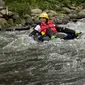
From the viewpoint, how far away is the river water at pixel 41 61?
731cm

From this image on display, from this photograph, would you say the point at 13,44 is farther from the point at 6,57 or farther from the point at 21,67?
the point at 21,67

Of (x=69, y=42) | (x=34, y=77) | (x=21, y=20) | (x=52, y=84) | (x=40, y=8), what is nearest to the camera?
(x=52, y=84)

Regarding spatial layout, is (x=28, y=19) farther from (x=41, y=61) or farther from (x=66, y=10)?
(x=41, y=61)

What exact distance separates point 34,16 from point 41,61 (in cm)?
803

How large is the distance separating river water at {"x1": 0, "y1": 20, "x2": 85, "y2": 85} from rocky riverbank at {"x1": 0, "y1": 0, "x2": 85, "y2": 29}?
3026 millimetres

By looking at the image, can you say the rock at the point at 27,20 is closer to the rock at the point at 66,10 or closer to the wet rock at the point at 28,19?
the wet rock at the point at 28,19

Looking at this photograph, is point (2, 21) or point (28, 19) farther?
point (28, 19)

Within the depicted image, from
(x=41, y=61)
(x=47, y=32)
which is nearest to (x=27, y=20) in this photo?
(x=47, y=32)

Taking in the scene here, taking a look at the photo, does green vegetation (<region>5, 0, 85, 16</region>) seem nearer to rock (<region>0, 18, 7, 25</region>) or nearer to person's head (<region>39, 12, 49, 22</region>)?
rock (<region>0, 18, 7, 25</region>)

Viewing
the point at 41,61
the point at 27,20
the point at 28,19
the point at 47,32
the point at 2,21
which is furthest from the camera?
the point at 28,19

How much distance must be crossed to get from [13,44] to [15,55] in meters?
1.68

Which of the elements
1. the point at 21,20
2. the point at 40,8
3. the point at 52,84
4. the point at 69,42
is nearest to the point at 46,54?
the point at 69,42

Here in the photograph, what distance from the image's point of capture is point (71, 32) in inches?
469

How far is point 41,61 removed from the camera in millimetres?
8859
